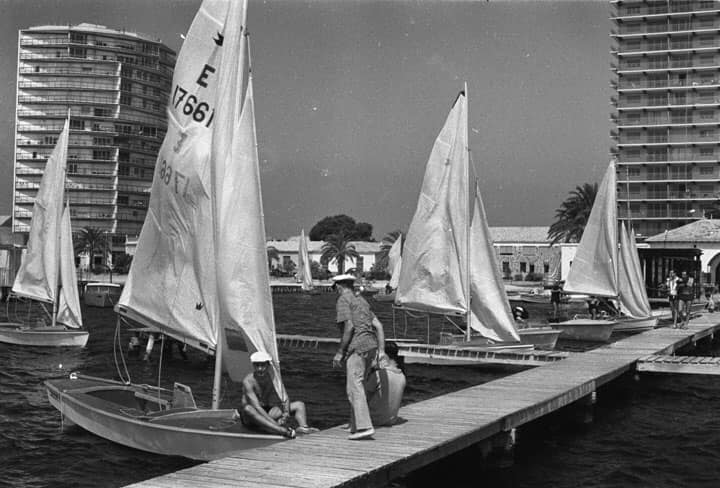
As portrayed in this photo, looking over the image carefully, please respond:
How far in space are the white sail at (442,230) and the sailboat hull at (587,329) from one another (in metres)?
11.4

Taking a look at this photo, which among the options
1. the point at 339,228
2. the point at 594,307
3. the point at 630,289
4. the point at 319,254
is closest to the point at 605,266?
the point at 630,289

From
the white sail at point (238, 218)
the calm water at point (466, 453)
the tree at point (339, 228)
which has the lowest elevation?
the calm water at point (466, 453)

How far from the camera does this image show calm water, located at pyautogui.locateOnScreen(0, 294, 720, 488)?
50.7ft

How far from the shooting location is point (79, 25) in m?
147

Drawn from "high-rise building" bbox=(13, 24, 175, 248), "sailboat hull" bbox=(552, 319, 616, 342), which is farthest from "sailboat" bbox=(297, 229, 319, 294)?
"sailboat hull" bbox=(552, 319, 616, 342)

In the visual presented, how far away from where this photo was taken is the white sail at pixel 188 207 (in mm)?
14938

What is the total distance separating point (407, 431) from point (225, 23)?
691 cm

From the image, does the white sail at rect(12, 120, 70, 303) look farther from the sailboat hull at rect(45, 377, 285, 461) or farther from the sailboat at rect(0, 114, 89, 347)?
the sailboat hull at rect(45, 377, 285, 461)

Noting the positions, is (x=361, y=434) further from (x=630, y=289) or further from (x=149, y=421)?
(x=630, y=289)

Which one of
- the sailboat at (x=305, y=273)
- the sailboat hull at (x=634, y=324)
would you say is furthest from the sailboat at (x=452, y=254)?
the sailboat at (x=305, y=273)

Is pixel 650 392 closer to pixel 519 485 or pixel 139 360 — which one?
pixel 519 485

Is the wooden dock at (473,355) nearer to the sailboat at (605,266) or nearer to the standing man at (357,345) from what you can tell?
the standing man at (357,345)

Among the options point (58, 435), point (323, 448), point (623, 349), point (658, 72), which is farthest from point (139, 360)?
point (658, 72)

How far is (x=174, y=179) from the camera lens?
51.1 ft
